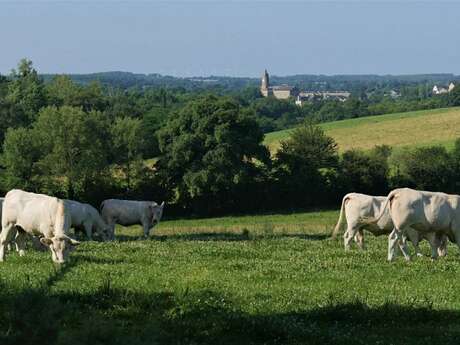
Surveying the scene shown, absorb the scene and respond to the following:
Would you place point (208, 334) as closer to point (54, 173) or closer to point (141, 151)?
point (54, 173)

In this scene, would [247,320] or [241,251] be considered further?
[241,251]

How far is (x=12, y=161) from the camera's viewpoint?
6159 cm

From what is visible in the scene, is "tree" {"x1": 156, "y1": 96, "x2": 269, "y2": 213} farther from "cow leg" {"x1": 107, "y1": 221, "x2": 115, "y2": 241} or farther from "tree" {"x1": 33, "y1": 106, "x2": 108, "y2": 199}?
"cow leg" {"x1": 107, "y1": 221, "x2": 115, "y2": 241}

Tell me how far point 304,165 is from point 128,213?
3484 centimetres

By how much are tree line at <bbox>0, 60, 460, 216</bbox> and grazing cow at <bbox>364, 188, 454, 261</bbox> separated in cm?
4178

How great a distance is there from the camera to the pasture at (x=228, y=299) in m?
10.4

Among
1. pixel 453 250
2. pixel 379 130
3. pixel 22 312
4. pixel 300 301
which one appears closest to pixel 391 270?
pixel 300 301

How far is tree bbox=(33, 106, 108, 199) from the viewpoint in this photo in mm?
62938

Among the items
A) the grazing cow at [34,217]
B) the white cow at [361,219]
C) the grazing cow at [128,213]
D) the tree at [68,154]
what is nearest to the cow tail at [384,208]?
the white cow at [361,219]

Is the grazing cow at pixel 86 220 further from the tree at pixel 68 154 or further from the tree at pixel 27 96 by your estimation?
the tree at pixel 27 96

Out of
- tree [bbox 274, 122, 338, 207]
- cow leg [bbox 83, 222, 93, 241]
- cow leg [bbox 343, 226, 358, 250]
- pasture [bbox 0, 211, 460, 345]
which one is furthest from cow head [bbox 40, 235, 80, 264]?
tree [bbox 274, 122, 338, 207]

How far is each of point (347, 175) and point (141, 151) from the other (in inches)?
699

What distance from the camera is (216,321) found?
1191 cm

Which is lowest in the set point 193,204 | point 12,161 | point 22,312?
point 193,204
